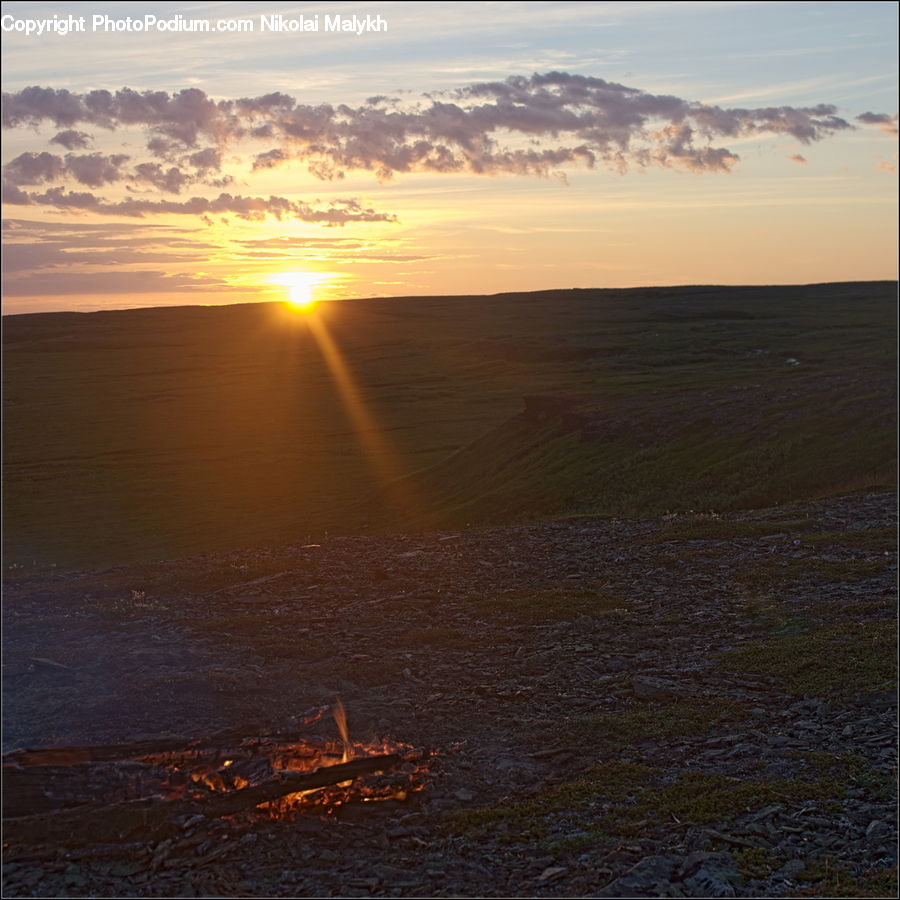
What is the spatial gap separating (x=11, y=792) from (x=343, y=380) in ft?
414

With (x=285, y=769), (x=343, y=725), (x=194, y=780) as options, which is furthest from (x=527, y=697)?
(x=194, y=780)

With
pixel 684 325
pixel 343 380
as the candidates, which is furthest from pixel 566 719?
pixel 684 325

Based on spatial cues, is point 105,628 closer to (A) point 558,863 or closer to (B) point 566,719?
(B) point 566,719

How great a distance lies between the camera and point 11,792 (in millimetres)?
14953

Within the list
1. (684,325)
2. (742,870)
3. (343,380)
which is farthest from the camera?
(684,325)

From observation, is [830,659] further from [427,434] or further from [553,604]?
[427,434]

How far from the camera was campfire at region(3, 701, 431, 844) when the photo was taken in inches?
544

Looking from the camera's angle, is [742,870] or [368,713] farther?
[368,713]

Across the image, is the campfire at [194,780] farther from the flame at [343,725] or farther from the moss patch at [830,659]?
the moss patch at [830,659]

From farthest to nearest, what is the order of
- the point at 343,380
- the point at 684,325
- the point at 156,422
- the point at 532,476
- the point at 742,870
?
the point at 684,325 → the point at 343,380 → the point at 156,422 → the point at 532,476 → the point at 742,870

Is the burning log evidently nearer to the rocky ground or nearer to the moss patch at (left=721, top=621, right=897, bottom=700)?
the rocky ground

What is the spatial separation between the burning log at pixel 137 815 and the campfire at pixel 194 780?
0.6 inches

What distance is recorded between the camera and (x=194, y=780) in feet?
49.8

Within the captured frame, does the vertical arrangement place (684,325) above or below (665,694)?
above
